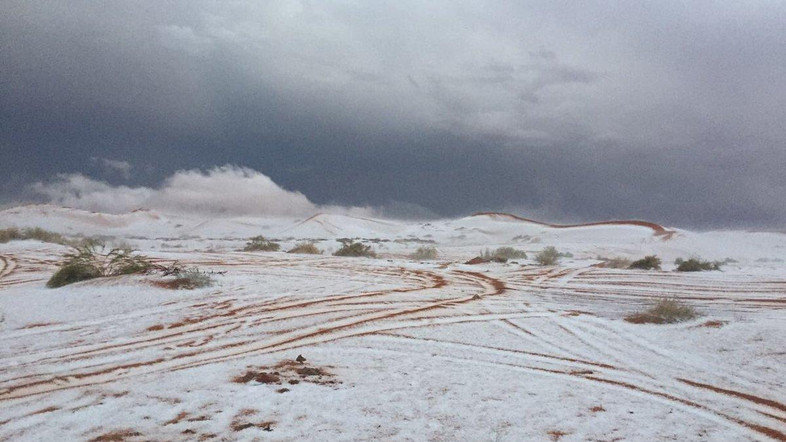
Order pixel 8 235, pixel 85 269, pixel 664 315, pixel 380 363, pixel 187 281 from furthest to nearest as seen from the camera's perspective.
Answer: pixel 8 235 < pixel 85 269 < pixel 187 281 < pixel 664 315 < pixel 380 363

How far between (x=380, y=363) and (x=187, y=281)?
571cm

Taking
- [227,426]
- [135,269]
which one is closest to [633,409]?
[227,426]

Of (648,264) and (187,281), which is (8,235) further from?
(648,264)

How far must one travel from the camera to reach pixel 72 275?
30.7 feet

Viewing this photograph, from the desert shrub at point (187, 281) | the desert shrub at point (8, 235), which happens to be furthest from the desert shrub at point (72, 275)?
the desert shrub at point (8, 235)

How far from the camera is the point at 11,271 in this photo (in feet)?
39.7

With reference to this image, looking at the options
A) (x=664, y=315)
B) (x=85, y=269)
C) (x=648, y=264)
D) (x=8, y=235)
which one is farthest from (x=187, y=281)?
(x=8, y=235)

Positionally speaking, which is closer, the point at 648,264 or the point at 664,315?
the point at 664,315

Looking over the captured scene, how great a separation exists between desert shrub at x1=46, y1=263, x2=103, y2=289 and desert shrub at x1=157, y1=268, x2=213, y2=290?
198 cm

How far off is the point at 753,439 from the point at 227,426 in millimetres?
3549

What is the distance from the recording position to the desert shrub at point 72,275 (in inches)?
362

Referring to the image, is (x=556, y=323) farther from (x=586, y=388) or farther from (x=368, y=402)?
(x=368, y=402)

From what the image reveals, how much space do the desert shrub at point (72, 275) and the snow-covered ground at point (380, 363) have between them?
24.7 inches

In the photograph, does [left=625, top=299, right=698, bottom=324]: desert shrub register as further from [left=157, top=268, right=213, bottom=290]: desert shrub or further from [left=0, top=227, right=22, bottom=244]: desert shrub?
[left=0, top=227, right=22, bottom=244]: desert shrub
